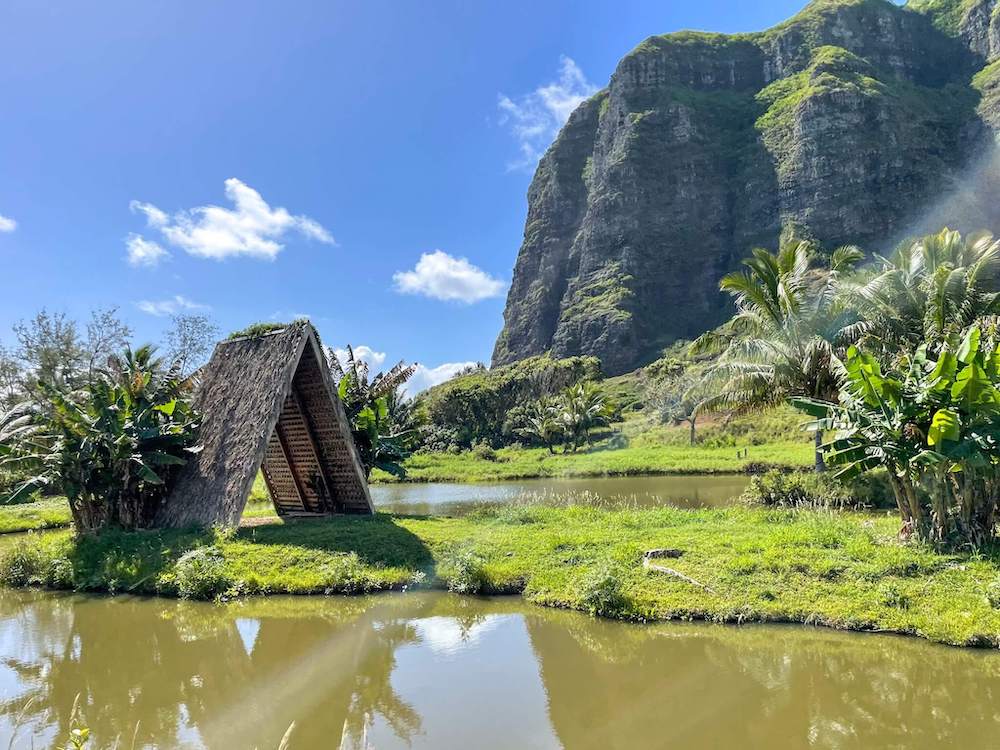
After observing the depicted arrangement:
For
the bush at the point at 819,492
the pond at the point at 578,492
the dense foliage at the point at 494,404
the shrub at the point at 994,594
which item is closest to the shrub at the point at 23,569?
the pond at the point at 578,492

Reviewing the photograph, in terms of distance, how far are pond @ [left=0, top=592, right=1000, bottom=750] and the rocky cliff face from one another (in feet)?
245

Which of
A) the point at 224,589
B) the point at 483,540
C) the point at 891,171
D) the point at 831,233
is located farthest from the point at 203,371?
the point at 891,171

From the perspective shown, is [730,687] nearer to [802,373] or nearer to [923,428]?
[923,428]

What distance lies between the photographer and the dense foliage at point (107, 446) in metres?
9.98

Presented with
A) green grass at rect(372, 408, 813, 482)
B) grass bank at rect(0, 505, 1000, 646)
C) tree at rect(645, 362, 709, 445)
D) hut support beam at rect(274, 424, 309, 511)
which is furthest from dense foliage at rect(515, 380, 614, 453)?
grass bank at rect(0, 505, 1000, 646)

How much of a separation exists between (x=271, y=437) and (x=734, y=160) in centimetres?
9267

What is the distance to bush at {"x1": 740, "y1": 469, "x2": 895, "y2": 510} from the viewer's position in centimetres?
1188

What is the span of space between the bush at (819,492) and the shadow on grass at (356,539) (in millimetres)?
7456

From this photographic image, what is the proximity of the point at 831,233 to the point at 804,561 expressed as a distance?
7822 cm

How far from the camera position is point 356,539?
30.5ft

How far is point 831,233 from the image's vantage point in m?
73.9

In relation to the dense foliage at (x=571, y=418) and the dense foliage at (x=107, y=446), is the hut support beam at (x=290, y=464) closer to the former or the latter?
the dense foliage at (x=107, y=446)

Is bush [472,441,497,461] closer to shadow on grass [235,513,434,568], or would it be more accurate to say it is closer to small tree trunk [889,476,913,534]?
shadow on grass [235,513,434,568]

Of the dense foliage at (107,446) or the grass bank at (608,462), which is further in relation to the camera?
the grass bank at (608,462)
